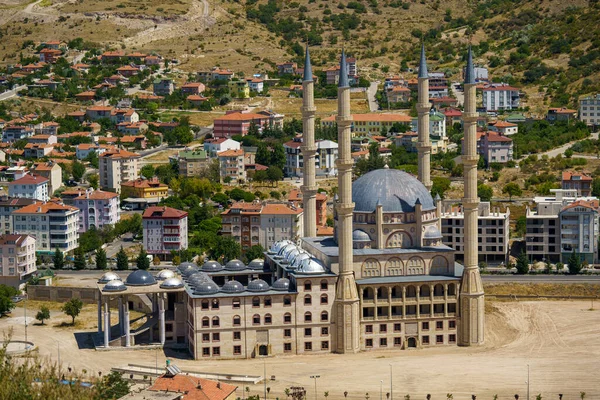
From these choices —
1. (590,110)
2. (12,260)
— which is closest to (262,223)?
(12,260)

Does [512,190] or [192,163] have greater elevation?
[192,163]

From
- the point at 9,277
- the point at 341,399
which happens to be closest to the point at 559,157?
the point at 9,277

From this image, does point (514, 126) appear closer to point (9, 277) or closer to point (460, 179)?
point (460, 179)

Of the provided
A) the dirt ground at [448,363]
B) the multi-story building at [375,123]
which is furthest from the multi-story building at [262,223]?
the multi-story building at [375,123]

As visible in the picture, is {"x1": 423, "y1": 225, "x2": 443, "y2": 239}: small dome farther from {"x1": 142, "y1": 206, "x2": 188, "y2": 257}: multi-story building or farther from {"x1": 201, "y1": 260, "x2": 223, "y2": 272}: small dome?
{"x1": 142, "y1": 206, "x2": 188, "y2": 257}: multi-story building

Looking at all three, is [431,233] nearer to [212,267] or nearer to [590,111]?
[212,267]

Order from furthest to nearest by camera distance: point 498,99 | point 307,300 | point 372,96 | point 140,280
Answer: point 372,96, point 498,99, point 140,280, point 307,300
